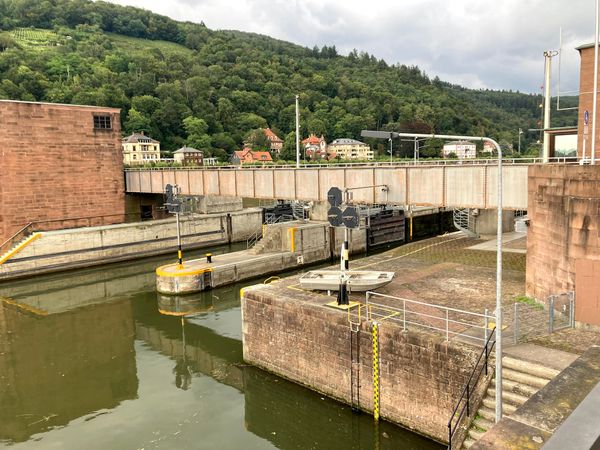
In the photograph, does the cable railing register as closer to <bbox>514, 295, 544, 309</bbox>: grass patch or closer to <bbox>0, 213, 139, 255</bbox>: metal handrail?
<bbox>0, 213, 139, 255</bbox>: metal handrail

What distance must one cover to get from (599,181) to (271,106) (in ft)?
468

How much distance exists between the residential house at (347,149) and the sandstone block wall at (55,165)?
9589 cm

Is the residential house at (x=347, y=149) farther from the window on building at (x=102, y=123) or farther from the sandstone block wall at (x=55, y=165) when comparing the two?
the sandstone block wall at (x=55, y=165)

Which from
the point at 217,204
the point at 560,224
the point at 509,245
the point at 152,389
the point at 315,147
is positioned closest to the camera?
the point at 560,224

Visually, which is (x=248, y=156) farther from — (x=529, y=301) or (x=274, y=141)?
(x=529, y=301)

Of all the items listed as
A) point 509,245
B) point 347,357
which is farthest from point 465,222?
point 347,357

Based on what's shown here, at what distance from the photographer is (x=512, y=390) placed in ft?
39.0

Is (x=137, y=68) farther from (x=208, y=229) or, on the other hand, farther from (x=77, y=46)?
(x=208, y=229)

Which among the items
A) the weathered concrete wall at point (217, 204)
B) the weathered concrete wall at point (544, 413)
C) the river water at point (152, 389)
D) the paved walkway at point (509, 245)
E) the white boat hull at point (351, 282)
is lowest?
the river water at point (152, 389)

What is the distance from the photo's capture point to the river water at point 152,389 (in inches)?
610

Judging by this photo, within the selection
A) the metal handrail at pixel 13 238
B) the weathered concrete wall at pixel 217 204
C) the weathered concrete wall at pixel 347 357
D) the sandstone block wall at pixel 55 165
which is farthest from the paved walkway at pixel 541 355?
the weathered concrete wall at pixel 217 204

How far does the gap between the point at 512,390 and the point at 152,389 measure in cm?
1381

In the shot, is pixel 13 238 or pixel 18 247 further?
pixel 13 238

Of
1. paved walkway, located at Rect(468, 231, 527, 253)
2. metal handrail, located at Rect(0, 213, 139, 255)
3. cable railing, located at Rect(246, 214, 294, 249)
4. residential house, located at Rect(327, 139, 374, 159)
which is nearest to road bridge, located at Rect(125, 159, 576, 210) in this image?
paved walkway, located at Rect(468, 231, 527, 253)
